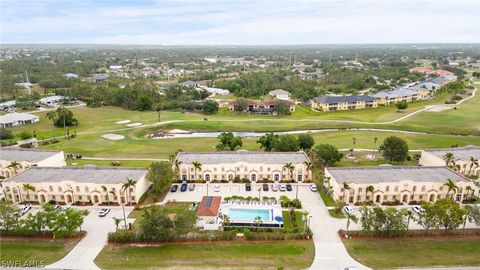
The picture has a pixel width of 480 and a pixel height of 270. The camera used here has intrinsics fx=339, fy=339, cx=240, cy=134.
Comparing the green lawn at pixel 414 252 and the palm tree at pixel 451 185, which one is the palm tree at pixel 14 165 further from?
the palm tree at pixel 451 185

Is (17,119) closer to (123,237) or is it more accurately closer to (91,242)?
(91,242)

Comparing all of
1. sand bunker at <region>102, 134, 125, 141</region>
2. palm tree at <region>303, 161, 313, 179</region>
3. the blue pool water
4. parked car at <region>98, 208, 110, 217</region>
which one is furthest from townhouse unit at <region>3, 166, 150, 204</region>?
sand bunker at <region>102, 134, 125, 141</region>

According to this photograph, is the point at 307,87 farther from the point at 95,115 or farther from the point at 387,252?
the point at 387,252

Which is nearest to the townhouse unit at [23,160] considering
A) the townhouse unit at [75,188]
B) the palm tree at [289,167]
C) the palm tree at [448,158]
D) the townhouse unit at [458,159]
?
the townhouse unit at [75,188]

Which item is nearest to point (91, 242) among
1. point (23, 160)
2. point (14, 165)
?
point (14, 165)

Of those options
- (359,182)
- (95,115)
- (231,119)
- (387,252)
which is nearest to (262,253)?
(387,252)
